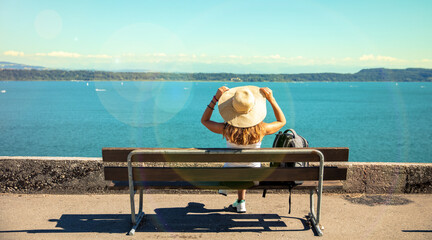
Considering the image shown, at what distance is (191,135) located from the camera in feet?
166

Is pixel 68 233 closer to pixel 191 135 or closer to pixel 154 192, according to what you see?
pixel 154 192

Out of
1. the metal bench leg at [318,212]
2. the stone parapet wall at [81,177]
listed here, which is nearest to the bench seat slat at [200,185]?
the metal bench leg at [318,212]

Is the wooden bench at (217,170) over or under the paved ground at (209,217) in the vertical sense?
over

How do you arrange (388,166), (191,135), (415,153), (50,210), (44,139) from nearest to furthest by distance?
(50,210) < (388,166) < (415,153) < (44,139) < (191,135)

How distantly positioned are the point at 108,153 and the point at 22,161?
1961 millimetres

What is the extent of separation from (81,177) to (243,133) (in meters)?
2.47

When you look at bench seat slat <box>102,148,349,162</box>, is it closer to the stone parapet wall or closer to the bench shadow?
the bench shadow

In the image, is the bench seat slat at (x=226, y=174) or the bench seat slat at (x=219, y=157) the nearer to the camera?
the bench seat slat at (x=219, y=157)

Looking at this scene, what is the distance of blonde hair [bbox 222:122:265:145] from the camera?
143 inches

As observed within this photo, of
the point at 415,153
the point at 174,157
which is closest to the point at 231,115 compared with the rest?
the point at 174,157

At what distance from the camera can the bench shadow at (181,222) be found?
3621 mm

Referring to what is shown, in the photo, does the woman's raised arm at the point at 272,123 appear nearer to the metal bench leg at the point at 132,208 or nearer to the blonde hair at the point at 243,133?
the blonde hair at the point at 243,133

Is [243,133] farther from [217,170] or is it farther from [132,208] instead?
[132,208]

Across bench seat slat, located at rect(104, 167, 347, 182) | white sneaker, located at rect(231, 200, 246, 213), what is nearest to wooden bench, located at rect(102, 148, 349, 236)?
bench seat slat, located at rect(104, 167, 347, 182)
